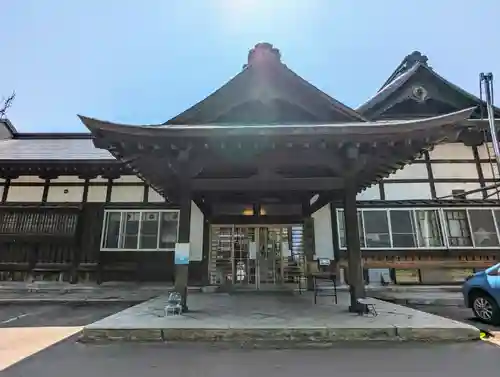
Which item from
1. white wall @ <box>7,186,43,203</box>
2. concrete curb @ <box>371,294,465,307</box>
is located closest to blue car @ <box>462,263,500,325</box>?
concrete curb @ <box>371,294,465,307</box>

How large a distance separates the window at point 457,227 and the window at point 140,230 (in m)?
8.83

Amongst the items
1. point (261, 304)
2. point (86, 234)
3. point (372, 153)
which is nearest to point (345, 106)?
point (372, 153)

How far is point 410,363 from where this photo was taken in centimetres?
331

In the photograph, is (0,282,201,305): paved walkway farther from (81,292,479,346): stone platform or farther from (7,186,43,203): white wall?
(81,292,479,346): stone platform

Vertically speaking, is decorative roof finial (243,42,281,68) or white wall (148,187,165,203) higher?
decorative roof finial (243,42,281,68)

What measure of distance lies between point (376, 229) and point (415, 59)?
23.5 ft

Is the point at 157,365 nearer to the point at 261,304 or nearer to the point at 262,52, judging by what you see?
the point at 261,304

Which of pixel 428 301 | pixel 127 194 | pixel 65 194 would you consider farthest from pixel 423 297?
pixel 65 194

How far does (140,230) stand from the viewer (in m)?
10.3

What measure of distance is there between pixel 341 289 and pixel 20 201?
10.8m

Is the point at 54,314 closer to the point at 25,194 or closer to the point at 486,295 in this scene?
the point at 25,194

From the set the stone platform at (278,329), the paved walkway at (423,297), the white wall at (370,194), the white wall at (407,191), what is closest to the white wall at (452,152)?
the white wall at (407,191)

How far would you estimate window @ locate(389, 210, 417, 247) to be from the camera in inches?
394

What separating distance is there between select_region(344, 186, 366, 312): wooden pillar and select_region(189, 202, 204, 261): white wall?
570cm
